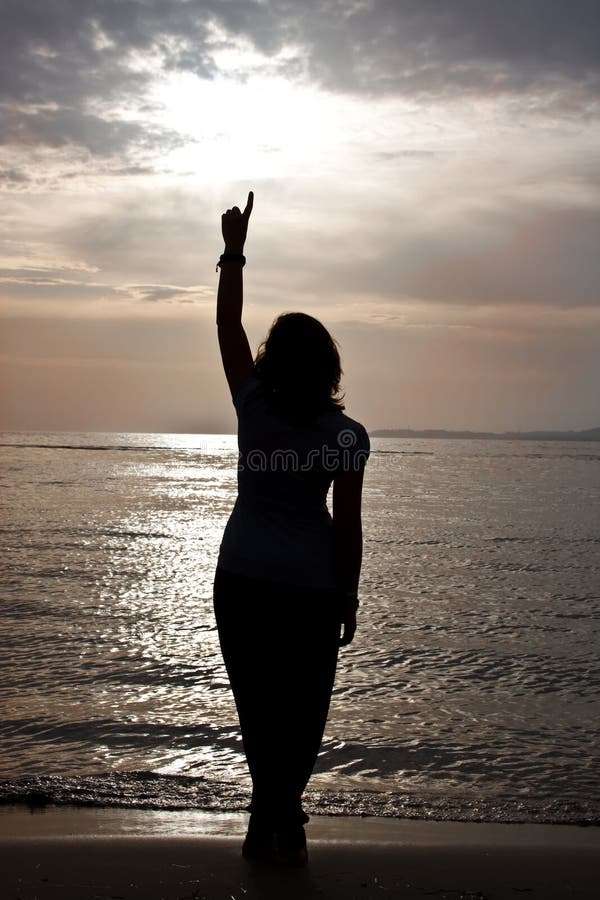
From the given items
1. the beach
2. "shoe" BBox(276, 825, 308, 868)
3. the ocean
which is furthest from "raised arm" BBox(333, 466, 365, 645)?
the ocean

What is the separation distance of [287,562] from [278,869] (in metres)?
1.11

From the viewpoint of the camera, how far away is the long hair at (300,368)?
2.82 m

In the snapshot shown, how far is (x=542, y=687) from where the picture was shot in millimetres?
5793

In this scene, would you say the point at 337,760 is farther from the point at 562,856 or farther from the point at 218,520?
the point at 218,520

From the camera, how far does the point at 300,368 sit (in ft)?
9.24

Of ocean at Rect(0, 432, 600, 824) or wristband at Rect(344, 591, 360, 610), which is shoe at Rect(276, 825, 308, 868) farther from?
wristband at Rect(344, 591, 360, 610)

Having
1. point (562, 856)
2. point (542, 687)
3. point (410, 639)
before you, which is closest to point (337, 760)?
point (562, 856)

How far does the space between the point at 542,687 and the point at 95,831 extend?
3.60 metres

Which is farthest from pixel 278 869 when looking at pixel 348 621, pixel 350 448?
pixel 350 448

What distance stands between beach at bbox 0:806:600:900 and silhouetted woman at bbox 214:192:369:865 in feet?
0.59

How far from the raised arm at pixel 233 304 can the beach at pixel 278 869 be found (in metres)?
1.75

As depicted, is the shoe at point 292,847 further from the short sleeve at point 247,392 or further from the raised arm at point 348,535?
the short sleeve at point 247,392

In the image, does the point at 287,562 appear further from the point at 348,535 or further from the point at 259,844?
the point at 259,844

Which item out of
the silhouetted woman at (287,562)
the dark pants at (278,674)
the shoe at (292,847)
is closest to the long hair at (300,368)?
the silhouetted woman at (287,562)
